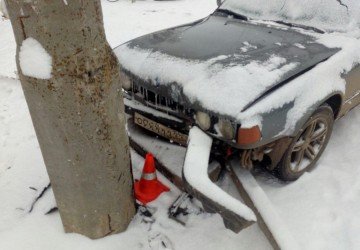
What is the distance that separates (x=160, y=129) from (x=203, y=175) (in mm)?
795

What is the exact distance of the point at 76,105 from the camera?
1.78 metres

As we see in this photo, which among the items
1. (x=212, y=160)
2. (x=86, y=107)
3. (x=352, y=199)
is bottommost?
(x=352, y=199)

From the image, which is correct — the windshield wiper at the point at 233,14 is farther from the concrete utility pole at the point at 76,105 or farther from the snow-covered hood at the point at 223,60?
the concrete utility pole at the point at 76,105

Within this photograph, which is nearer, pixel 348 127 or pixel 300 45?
pixel 300 45

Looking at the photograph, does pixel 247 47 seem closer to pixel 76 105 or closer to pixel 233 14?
pixel 233 14

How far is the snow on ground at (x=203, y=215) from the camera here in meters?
2.40

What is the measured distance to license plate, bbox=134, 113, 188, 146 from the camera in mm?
2625

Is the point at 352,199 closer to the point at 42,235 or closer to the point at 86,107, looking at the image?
the point at 86,107

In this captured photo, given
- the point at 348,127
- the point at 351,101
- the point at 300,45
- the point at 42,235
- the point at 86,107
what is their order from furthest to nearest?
the point at 348,127 < the point at 351,101 < the point at 300,45 < the point at 42,235 < the point at 86,107

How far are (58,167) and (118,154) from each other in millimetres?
355

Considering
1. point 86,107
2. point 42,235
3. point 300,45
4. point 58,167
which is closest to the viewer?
point 86,107

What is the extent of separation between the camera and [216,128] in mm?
2322

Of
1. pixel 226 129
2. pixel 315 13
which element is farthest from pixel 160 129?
pixel 315 13

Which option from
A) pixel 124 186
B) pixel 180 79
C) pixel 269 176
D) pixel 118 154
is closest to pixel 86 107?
pixel 118 154
